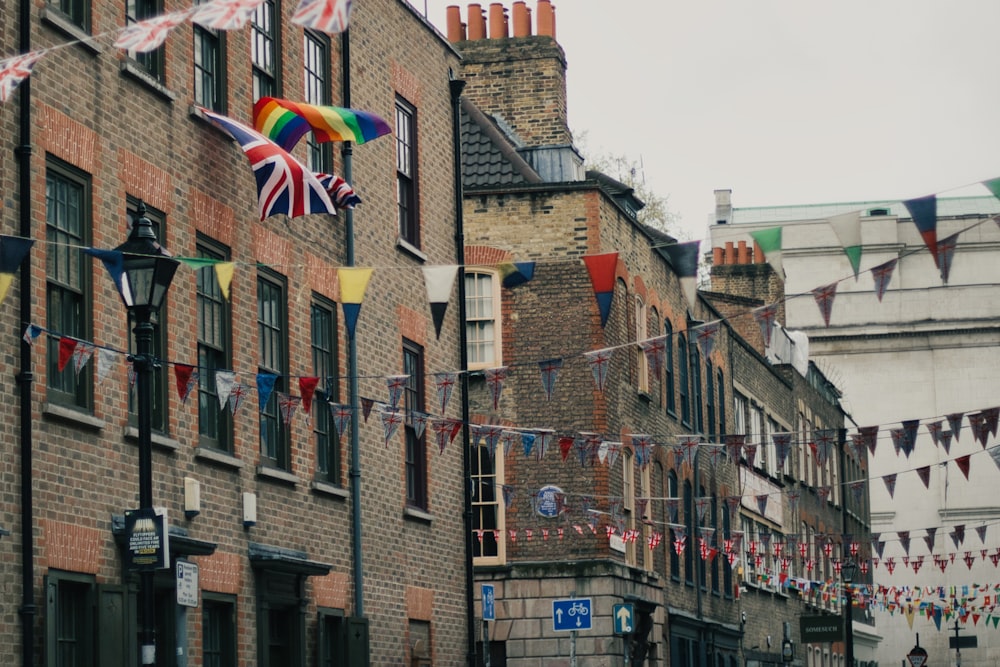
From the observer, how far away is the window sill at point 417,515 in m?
23.5

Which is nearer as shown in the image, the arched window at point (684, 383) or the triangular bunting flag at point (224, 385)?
the triangular bunting flag at point (224, 385)

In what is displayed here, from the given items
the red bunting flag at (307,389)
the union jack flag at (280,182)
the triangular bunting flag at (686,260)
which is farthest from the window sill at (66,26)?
the triangular bunting flag at (686,260)

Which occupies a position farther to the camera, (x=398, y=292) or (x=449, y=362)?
(x=449, y=362)

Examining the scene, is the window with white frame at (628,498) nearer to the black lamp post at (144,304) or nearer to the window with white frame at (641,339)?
the window with white frame at (641,339)

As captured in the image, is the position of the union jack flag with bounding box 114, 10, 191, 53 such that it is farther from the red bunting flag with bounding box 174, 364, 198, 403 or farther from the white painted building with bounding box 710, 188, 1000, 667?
the white painted building with bounding box 710, 188, 1000, 667

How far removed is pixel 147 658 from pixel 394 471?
9815 mm

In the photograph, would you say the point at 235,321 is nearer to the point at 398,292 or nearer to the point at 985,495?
the point at 398,292

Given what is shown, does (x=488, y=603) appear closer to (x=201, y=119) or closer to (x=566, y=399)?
(x=566, y=399)

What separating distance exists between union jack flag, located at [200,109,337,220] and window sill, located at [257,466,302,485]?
2584 mm

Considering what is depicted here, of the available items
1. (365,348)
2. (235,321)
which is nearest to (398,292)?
(365,348)

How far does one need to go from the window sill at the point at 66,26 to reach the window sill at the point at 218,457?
3.89m

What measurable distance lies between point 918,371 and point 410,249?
182 ft

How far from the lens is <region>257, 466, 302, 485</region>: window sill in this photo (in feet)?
63.2

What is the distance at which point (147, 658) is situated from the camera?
1345 centimetres
